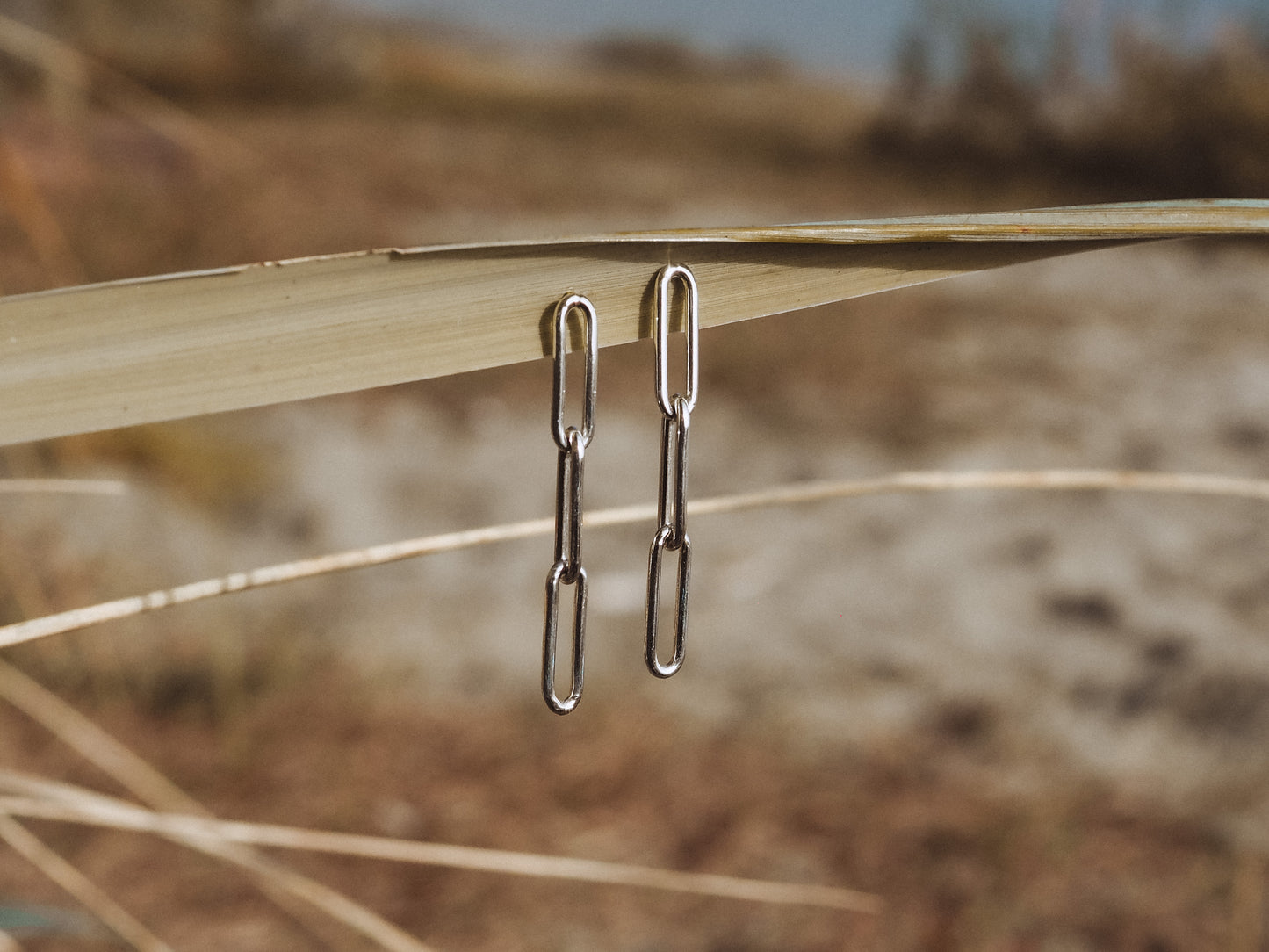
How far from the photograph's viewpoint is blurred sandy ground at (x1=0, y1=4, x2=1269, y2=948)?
1272mm

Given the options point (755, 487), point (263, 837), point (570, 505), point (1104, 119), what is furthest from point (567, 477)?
point (1104, 119)

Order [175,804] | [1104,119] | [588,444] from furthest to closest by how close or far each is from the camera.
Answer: [1104,119] → [175,804] → [588,444]

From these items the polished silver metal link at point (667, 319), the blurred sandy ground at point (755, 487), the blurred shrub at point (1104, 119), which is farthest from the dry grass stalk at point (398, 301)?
the blurred shrub at point (1104, 119)

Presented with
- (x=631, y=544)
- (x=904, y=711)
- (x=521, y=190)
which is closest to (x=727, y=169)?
(x=521, y=190)

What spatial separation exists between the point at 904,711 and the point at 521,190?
293 cm

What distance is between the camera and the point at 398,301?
0.83 ft

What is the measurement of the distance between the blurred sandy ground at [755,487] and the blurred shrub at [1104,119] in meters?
0.08

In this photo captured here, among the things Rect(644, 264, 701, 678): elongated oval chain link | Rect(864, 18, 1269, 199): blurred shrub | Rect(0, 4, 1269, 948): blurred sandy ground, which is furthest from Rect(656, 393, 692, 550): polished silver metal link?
Rect(864, 18, 1269, 199): blurred shrub

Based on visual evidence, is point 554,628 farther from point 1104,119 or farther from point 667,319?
point 1104,119

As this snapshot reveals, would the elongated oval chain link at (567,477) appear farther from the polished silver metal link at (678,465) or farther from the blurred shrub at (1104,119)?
the blurred shrub at (1104,119)

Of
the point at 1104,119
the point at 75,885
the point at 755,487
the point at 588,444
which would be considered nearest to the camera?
the point at 588,444

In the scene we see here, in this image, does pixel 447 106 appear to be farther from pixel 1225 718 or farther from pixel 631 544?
pixel 1225 718

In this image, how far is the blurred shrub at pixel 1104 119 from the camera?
11.7 ft

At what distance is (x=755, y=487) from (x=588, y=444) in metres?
1.79
